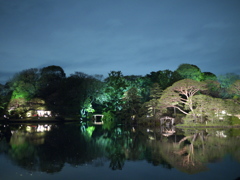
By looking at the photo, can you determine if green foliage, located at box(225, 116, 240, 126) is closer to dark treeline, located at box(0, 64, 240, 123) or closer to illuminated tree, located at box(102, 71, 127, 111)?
dark treeline, located at box(0, 64, 240, 123)

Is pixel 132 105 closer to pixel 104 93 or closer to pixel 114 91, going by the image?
pixel 114 91

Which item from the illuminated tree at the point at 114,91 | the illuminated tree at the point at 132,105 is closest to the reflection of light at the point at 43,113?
the illuminated tree at the point at 114,91

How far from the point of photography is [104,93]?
150ft

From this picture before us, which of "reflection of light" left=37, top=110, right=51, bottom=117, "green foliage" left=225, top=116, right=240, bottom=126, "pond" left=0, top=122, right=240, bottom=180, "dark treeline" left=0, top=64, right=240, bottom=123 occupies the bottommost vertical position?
"pond" left=0, top=122, right=240, bottom=180

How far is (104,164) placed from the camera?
347 inches

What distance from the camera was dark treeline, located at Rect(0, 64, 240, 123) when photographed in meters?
32.3

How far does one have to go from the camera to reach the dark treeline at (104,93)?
106 ft

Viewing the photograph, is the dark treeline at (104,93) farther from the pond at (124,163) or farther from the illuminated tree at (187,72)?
the pond at (124,163)

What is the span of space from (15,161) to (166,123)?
71.6 ft

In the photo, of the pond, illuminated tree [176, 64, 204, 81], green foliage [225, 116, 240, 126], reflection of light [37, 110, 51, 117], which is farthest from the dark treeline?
the pond

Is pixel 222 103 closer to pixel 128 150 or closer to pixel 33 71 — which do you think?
pixel 128 150

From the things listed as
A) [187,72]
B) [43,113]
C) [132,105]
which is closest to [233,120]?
[132,105]

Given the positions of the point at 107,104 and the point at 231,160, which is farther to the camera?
the point at 107,104

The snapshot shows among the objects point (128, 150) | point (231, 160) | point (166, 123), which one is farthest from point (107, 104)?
point (231, 160)
